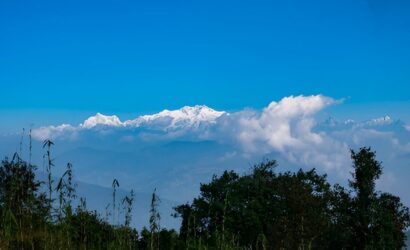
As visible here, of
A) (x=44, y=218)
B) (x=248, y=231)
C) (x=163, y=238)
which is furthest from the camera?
(x=248, y=231)

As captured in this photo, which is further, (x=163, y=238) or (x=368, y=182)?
(x=368, y=182)

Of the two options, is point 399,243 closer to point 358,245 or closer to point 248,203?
point 358,245

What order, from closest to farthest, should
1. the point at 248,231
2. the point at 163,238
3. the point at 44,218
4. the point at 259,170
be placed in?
the point at 44,218, the point at 163,238, the point at 248,231, the point at 259,170

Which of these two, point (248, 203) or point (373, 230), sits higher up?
point (248, 203)

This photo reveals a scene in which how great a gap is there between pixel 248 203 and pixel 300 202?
7.72 metres

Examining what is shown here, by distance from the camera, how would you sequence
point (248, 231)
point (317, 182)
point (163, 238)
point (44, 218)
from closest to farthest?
1. point (44, 218)
2. point (163, 238)
3. point (248, 231)
4. point (317, 182)

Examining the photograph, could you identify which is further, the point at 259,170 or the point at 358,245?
the point at 259,170

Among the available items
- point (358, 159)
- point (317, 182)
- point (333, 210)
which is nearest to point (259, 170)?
point (317, 182)

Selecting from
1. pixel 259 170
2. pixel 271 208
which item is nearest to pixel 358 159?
pixel 271 208

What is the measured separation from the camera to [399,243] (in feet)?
176

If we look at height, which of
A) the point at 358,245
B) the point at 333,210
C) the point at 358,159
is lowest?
the point at 358,245

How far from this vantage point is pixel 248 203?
198 feet

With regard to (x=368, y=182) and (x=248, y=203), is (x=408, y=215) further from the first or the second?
(x=248, y=203)

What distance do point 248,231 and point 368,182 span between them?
45.1ft
